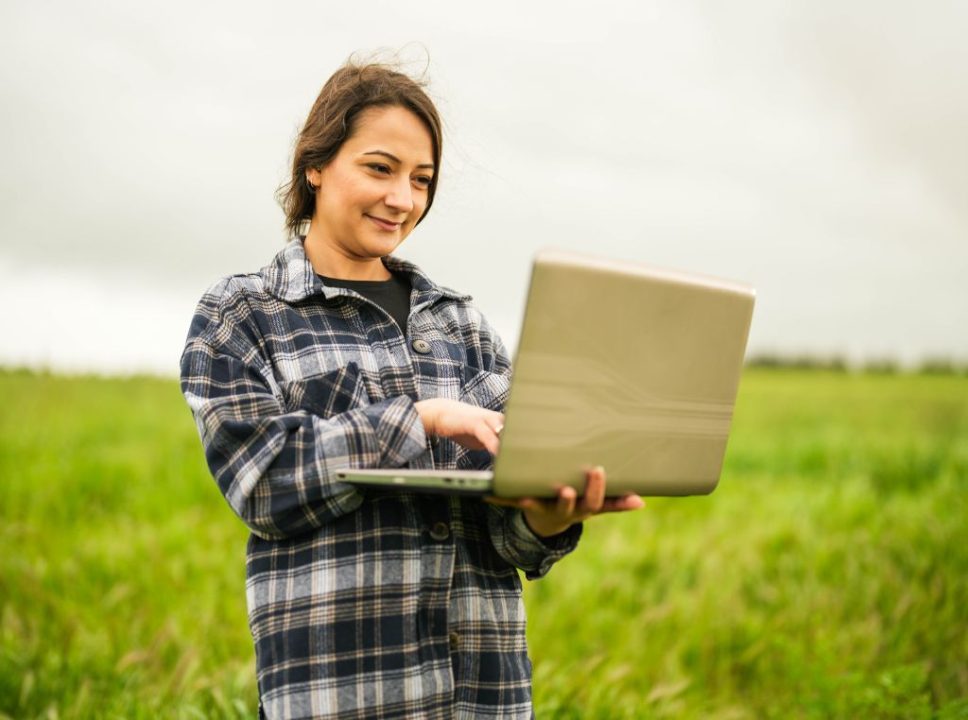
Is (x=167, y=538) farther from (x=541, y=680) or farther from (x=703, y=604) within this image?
(x=703, y=604)

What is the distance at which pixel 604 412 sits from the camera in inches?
65.7

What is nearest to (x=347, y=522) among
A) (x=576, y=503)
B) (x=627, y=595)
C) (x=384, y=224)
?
(x=576, y=503)

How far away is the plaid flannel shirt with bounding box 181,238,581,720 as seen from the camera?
A: 1868 millimetres

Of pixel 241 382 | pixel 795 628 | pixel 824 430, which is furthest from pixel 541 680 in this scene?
pixel 824 430

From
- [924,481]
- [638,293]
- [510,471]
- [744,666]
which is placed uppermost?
[638,293]

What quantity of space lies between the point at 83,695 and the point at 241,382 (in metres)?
2.32

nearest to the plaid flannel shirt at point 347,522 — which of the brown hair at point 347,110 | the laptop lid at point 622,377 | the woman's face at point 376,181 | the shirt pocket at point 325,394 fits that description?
the shirt pocket at point 325,394

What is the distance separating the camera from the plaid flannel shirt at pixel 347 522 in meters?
1.87

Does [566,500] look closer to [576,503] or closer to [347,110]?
[576,503]

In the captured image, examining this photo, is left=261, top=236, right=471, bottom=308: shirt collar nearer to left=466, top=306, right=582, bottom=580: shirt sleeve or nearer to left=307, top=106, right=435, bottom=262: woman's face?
left=307, top=106, right=435, bottom=262: woman's face

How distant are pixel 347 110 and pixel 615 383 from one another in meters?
0.95

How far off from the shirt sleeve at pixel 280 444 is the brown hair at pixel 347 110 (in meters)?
0.56

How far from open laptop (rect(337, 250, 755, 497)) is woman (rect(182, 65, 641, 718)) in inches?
4.8

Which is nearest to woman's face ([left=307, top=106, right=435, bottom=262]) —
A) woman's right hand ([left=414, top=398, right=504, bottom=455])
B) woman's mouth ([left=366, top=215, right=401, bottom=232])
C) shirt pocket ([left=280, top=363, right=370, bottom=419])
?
woman's mouth ([left=366, top=215, right=401, bottom=232])
